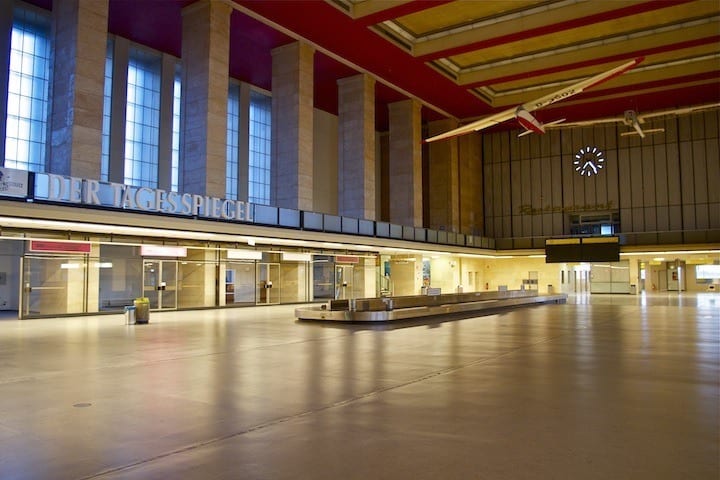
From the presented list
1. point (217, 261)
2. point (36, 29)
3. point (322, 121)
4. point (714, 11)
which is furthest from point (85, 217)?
point (714, 11)

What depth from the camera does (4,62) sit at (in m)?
22.7

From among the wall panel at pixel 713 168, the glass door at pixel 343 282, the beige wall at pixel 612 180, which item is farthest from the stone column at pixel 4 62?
the wall panel at pixel 713 168

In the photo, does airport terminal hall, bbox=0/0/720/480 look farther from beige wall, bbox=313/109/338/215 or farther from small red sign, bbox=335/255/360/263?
beige wall, bbox=313/109/338/215

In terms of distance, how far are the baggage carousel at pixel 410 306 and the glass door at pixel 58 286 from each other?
8160 millimetres

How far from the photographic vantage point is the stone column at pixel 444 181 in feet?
138

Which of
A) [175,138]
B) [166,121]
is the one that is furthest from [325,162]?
[166,121]

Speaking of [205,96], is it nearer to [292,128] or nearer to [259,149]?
[292,128]

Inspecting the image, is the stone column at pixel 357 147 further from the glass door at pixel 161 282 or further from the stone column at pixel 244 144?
the glass door at pixel 161 282

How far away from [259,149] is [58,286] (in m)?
17.3

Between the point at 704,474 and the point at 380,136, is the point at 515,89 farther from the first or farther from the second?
the point at 704,474

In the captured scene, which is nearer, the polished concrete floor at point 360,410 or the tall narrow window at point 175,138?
the polished concrete floor at point 360,410

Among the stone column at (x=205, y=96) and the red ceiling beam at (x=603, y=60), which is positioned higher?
the red ceiling beam at (x=603, y=60)

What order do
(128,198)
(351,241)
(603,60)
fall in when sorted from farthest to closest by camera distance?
1. (603,60)
2. (351,241)
3. (128,198)

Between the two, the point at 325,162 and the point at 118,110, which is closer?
the point at 118,110
